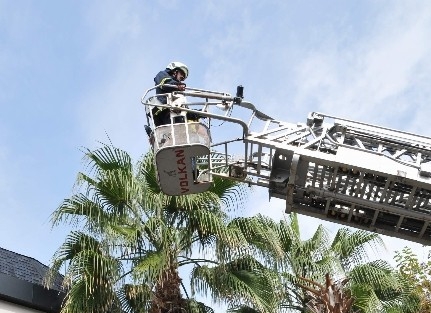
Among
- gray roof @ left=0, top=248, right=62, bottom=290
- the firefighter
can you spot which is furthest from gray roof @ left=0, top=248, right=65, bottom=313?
the firefighter

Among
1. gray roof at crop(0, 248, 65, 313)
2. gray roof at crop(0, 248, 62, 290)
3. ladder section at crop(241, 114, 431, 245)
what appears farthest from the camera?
gray roof at crop(0, 248, 62, 290)

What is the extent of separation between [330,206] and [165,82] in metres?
2.25

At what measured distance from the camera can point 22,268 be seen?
49.0 feet

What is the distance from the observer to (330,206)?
7.86 meters

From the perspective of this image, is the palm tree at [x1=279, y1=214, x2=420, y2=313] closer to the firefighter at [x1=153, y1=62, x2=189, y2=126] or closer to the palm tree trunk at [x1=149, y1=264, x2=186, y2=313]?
the palm tree trunk at [x1=149, y1=264, x2=186, y2=313]

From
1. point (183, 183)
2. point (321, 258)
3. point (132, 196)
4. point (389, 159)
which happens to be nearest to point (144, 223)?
point (132, 196)

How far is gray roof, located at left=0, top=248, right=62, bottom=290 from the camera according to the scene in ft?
47.4

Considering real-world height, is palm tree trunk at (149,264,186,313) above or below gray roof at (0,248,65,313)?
below

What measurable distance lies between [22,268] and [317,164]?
9212 millimetres

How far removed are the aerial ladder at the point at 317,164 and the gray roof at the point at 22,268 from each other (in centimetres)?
759

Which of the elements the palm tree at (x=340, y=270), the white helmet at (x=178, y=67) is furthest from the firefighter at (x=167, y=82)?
the palm tree at (x=340, y=270)

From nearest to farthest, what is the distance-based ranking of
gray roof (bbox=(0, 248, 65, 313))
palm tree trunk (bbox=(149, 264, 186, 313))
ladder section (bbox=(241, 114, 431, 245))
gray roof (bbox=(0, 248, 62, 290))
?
1. ladder section (bbox=(241, 114, 431, 245))
2. palm tree trunk (bbox=(149, 264, 186, 313))
3. gray roof (bbox=(0, 248, 65, 313))
4. gray roof (bbox=(0, 248, 62, 290))

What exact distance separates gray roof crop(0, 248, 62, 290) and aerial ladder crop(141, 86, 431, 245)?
7.59 meters

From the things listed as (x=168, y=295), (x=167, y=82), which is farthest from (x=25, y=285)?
(x=167, y=82)
